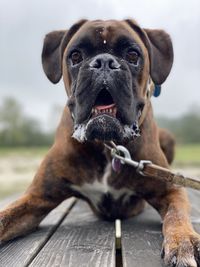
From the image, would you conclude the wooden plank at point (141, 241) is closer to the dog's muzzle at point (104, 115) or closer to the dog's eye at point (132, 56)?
the dog's muzzle at point (104, 115)

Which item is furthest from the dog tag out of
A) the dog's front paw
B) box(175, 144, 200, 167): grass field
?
box(175, 144, 200, 167): grass field

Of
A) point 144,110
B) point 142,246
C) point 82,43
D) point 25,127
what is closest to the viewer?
point 142,246

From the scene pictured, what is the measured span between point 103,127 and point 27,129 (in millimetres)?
29272

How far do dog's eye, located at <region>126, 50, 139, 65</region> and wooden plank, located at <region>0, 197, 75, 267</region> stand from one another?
0.90 metres

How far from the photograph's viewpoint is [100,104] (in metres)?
2.21

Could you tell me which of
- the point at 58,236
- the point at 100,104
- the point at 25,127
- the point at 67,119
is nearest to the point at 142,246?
the point at 58,236

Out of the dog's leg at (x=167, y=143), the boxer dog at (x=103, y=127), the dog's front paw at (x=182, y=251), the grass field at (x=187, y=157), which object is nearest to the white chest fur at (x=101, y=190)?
the boxer dog at (x=103, y=127)

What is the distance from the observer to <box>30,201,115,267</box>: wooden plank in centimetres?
189

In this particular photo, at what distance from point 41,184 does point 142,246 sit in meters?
0.73

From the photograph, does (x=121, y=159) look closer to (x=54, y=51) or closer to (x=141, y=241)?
(x=141, y=241)

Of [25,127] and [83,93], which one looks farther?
[25,127]

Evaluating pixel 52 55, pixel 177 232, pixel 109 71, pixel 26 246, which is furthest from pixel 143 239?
pixel 52 55

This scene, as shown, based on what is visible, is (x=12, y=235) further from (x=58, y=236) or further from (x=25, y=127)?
(x=25, y=127)

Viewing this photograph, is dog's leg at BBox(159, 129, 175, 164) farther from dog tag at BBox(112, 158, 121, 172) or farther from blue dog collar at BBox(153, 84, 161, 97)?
dog tag at BBox(112, 158, 121, 172)
